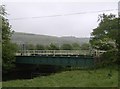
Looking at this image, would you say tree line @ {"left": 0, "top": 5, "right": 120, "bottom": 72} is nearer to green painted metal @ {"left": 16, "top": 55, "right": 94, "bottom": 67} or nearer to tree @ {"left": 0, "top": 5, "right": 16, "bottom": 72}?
tree @ {"left": 0, "top": 5, "right": 16, "bottom": 72}

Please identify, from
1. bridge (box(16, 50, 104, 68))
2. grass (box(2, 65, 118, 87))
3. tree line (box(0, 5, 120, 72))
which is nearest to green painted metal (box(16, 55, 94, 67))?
bridge (box(16, 50, 104, 68))

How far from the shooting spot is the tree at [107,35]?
47006 mm

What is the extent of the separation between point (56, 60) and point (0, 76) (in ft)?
35.1

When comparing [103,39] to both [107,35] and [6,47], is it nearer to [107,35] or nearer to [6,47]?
[107,35]

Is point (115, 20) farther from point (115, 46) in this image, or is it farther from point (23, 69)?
point (23, 69)

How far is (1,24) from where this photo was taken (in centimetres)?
5697

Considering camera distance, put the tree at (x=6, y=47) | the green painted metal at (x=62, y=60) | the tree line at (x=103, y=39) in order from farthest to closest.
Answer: the tree at (x=6, y=47) → the green painted metal at (x=62, y=60) → the tree line at (x=103, y=39)

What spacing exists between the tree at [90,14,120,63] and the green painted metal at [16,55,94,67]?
3081mm

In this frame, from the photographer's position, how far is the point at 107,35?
1930 inches

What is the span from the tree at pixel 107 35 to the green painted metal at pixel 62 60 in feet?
10.1

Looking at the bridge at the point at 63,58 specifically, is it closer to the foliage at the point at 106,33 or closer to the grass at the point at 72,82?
the foliage at the point at 106,33

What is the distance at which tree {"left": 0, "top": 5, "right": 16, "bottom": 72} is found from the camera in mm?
58531

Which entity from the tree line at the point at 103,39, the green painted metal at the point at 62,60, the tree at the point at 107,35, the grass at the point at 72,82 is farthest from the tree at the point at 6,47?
the grass at the point at 72,82

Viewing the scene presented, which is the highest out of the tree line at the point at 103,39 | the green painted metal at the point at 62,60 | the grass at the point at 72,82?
the tree line at the point at 103,39
